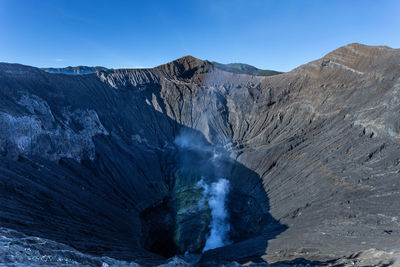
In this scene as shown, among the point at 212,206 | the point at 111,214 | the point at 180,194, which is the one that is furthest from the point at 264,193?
the point at 111,214

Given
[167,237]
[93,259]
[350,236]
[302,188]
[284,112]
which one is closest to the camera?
[93,259]

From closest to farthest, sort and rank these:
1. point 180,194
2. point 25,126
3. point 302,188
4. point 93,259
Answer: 1. point 93,259
2. point 25,126
3. point 302,188
4. point 180,194

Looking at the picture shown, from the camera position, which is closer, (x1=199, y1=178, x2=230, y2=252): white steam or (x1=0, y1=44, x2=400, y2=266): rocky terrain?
(x1=0, y1=44, x2=400, y2=266): rocky terrain

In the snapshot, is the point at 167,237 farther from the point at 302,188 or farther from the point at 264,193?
the point at 302,188

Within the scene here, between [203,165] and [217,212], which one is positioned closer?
[217,212]

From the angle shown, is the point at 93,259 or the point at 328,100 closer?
the point at 93,259
